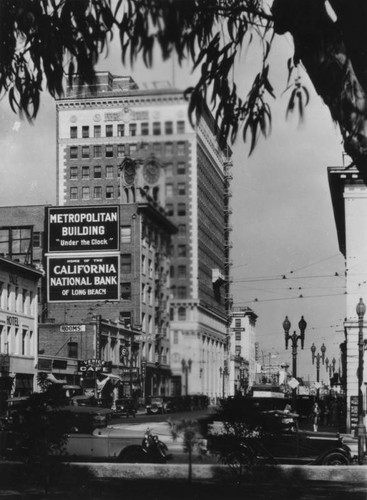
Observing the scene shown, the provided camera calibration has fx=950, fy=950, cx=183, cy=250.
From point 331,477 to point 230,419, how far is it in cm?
312

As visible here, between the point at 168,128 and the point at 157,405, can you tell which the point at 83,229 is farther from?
the point at 157,405

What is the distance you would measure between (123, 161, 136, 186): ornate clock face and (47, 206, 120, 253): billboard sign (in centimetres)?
33

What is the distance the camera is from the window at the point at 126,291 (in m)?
8.37

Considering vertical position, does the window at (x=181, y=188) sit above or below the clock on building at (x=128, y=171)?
below

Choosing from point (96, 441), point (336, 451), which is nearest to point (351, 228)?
point (96, 441)

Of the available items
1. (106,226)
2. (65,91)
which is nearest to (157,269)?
(106,226)

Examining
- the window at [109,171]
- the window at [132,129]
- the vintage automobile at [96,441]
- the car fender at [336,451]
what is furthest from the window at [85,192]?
the car fender at [336,451]

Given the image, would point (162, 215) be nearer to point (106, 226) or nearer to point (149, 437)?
point (106, 226)

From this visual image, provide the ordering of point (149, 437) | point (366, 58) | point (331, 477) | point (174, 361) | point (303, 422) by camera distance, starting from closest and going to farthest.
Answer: point (366, 58) < point (174, 361) < point (149, 437) < point (303, 422) < point (331, 477)

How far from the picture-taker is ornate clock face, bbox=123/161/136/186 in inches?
305

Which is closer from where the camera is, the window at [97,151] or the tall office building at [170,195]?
the tall office building at [170,195]

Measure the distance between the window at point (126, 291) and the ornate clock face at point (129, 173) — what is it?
1.00 metres

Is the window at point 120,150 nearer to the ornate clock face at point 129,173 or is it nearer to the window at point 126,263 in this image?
the ornate clock face at point 129,173

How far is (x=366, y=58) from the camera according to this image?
20.4 ft
